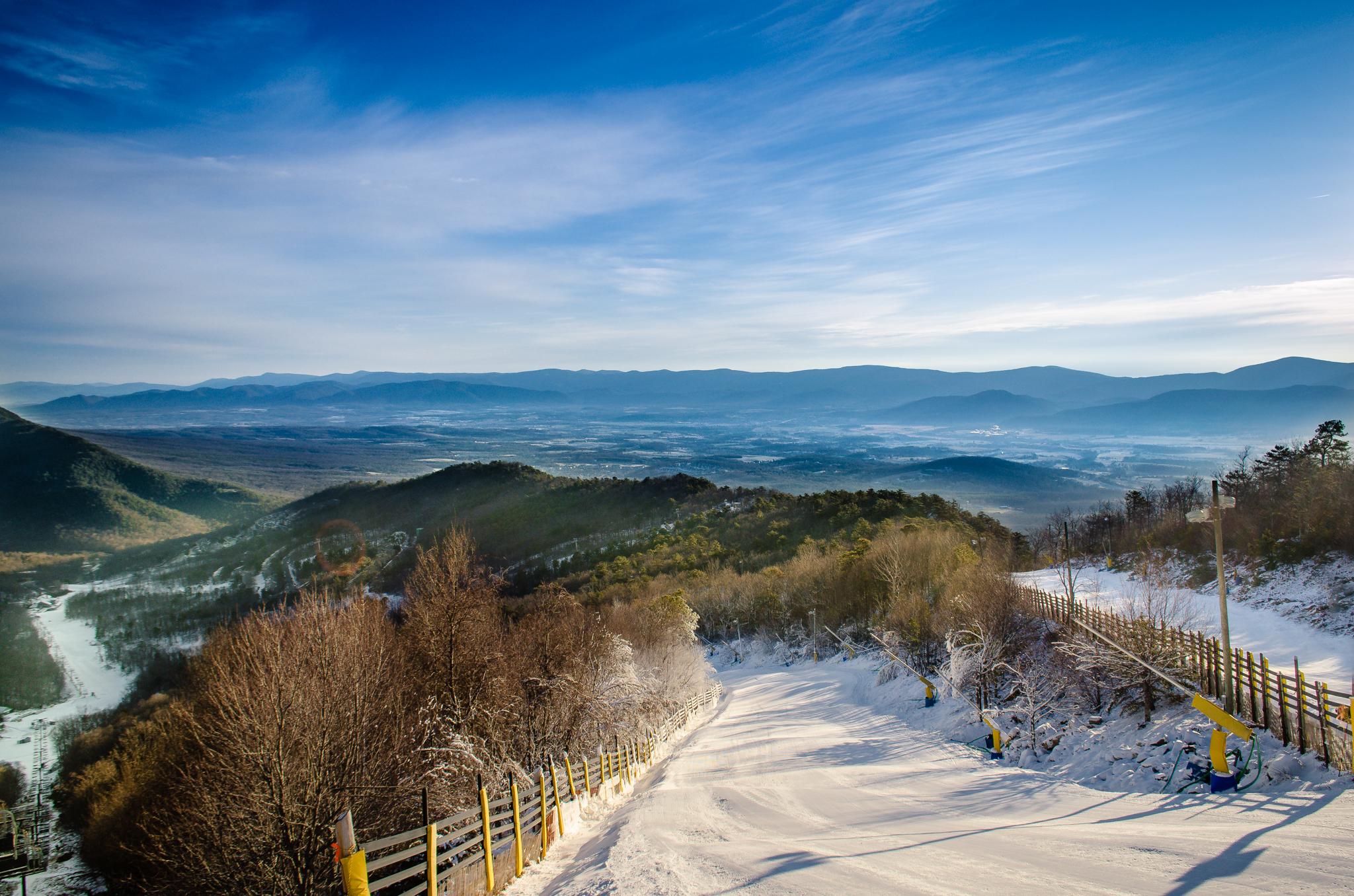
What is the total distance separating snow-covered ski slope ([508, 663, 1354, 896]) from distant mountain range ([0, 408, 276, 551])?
194 meters

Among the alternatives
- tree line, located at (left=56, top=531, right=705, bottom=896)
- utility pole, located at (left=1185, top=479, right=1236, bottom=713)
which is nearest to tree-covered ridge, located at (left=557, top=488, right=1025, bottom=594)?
utility pole, located at (left=1185, top=479, right=1236, bottom=713)

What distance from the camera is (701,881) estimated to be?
300 inches

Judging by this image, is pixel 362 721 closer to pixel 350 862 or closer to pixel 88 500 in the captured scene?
pixel 350 862

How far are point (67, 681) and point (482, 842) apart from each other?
117 metres

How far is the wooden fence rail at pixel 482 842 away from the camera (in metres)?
6.85

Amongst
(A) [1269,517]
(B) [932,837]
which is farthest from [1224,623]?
(A) [1269,517]

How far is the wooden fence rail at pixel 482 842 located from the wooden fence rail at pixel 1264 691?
11.9 m

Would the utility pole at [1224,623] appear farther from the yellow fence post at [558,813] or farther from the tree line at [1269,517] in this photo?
the yellow fence post at [558,813]

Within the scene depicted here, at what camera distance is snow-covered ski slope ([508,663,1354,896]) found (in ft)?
24.5

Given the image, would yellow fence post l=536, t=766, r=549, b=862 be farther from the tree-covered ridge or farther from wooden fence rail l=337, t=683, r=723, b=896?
the tree-covered ridge

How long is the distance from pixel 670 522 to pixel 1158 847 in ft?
262

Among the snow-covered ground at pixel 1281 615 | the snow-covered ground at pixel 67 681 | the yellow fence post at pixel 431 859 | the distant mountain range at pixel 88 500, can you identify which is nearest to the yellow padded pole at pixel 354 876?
the yellow fence post at pixel 431 859

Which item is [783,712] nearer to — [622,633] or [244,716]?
[622,633]

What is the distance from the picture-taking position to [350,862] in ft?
20.6
